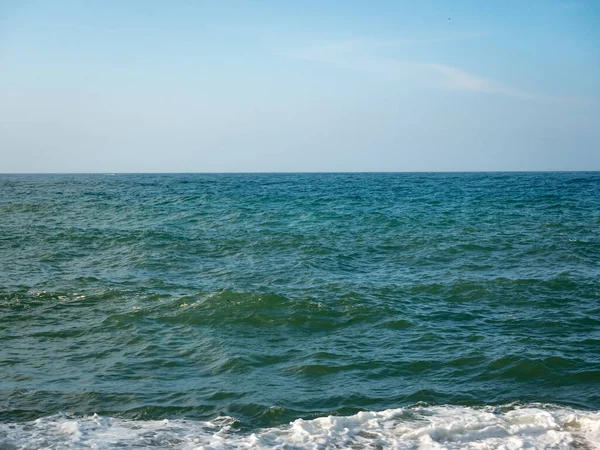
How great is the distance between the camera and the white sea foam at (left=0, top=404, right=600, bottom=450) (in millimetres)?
6188

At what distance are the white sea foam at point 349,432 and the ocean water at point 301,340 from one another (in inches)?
1.0

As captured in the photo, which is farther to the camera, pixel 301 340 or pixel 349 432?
pixel 301 340

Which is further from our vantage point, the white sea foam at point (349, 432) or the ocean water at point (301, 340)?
the ocean water at point (301, 340)

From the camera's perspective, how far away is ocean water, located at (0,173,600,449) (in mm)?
6652

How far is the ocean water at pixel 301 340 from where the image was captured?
6.65 meters

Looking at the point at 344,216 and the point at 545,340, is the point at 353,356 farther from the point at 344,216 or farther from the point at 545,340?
the point at 344,216

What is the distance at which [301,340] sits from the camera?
9.83 m

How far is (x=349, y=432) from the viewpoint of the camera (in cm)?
653

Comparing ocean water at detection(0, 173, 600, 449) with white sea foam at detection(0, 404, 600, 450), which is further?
ocean water at detection(0, 173, 600, 449)

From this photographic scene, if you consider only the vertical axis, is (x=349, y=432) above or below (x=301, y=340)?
below

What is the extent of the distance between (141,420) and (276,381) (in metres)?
2.00

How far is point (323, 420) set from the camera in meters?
6.75

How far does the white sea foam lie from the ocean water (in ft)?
0.08

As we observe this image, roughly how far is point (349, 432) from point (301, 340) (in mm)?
3364
